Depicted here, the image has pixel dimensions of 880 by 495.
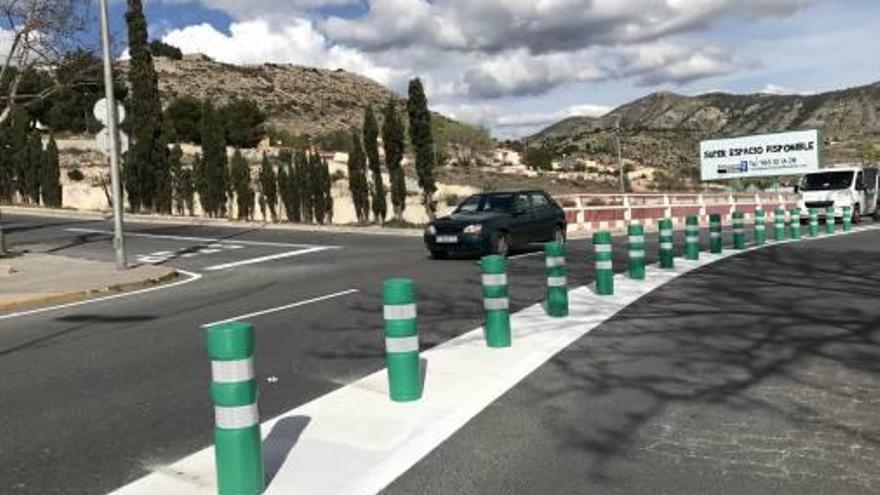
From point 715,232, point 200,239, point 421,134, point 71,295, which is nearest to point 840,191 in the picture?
point 421,134

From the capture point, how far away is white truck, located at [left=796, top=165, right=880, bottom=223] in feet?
113

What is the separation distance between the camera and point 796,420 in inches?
247

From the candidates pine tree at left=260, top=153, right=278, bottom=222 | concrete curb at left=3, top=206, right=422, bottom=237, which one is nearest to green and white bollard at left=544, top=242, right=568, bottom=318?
concrete curb at left=3, top=206, right=422, bottom=237

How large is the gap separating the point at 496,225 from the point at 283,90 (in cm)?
11174

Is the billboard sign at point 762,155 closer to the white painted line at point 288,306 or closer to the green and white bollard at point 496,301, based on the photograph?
the white painted line at point 288,306

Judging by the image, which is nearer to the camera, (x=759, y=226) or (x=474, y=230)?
(x=474, y=230)

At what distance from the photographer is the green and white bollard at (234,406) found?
15.8ft

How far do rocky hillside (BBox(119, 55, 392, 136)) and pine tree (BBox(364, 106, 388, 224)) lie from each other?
66.7m

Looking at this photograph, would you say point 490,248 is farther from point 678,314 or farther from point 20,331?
point 20,331

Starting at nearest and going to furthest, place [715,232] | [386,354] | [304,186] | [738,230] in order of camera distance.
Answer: [386,354], [715,232], [738,230], [304,186]

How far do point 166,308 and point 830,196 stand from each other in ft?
90.4

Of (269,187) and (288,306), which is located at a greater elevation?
(269,187)

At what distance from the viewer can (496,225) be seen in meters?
19.7

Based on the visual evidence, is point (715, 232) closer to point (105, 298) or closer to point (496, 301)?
point (496, 301)
